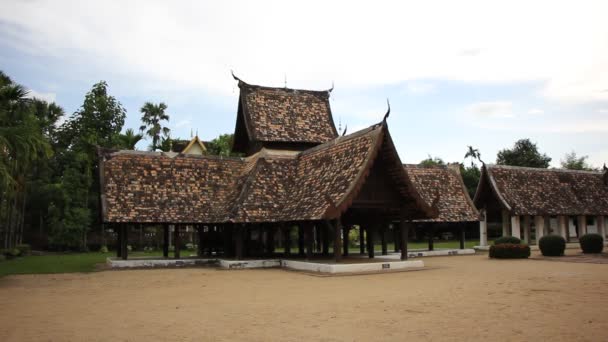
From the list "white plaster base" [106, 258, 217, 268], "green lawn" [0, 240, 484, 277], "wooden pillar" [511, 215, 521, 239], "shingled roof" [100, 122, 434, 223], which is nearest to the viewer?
"shingled roof" [100, 122, 434, 223]

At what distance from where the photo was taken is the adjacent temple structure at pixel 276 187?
62.6 feet

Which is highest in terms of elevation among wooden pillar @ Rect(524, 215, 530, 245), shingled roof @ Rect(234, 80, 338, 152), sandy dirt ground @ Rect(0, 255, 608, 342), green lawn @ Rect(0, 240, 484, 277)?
shingled roof @ Rect(234, 80, 338, 152)

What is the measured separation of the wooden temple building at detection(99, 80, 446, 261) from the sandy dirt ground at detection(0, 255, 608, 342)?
332cm

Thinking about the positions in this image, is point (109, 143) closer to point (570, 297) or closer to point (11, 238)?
point (11, 238)

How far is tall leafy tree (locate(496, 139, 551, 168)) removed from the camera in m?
61.6

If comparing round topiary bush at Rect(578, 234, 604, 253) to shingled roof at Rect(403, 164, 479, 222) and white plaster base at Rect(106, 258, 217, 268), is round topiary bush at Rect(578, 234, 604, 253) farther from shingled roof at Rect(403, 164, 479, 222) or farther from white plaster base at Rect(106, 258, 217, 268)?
white plaster base at Rect(106, 258, 217, 268)

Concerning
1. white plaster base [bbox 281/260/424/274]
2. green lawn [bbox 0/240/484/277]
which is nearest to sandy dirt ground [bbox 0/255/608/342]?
white plaster base [bbox 281/260/424/274]

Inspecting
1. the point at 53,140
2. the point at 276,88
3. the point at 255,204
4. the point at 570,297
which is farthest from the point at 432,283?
the point at 53,140

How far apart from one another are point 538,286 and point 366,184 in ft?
25.2

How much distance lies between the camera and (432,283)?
14250 mm

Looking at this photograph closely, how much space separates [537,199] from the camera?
33.0 m

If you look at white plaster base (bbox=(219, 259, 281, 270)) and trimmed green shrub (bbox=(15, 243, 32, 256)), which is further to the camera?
trimmed green shrub (bbox=(15, 243, 32, 256))

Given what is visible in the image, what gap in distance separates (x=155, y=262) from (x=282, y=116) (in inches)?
444

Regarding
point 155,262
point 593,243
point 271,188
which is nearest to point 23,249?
point 155,262
